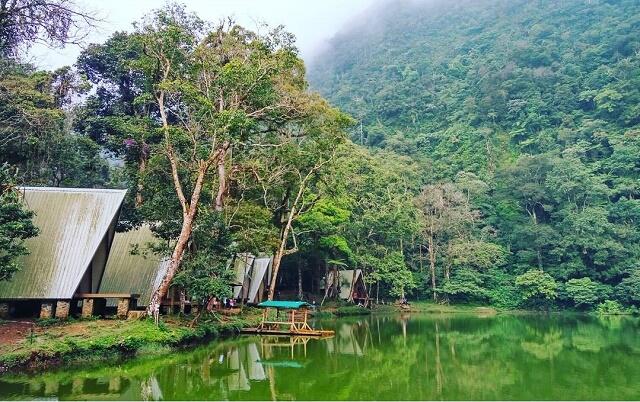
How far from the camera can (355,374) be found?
465 inches

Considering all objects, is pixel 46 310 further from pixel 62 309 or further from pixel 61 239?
pixel 61 239

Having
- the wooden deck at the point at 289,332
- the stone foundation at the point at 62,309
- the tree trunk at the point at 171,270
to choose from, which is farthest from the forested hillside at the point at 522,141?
the stone foundation at the point at 62,309

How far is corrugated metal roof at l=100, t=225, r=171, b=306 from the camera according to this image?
20844 millimetres

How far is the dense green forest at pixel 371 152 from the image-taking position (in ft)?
61.8

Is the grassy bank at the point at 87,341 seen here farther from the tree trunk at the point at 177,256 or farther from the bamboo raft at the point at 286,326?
the bamboo raft at the point at 286,326

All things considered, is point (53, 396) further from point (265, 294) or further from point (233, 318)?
point (265, 294)

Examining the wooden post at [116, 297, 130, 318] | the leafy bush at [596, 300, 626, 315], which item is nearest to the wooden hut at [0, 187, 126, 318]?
the wooden post at [116, 297, 130, 318]

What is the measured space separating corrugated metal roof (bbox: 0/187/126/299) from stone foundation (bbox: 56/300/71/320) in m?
0.27

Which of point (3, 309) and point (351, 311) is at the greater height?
point (351, 311)

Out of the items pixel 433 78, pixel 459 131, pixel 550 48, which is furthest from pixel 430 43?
pixel 459 131

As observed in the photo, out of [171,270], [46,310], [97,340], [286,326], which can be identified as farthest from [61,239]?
[286,326]

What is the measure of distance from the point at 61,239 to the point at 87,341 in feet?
14.8

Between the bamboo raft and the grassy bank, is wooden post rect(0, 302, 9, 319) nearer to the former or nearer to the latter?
the grassy bank

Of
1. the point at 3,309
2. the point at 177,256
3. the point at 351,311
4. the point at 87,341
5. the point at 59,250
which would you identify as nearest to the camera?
the point at 87,341
